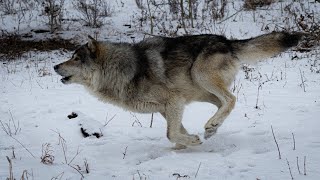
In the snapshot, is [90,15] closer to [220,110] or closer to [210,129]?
[220,110]

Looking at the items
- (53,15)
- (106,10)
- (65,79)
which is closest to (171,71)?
(65,79)

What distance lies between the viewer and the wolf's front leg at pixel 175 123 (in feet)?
15.1

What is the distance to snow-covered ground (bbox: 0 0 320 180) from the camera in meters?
3.62

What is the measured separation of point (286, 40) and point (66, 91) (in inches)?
186

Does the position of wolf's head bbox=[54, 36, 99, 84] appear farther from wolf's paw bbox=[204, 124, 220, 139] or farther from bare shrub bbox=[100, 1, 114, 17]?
bare shrub bbox=[100, 1, 114, 17]

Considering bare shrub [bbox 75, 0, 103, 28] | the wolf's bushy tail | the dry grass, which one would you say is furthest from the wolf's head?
bare shrub [bbox 75, 0, 103, 28]

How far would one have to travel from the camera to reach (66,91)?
26.3 feet

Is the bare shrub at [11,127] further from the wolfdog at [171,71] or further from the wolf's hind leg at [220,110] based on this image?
the wolf's hind leg at [220,110]

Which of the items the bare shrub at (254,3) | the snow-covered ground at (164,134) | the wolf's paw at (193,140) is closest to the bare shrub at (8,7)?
the snow-covered ground at (164,134)

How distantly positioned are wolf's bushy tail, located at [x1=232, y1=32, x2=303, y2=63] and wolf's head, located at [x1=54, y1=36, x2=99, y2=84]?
1.85 metres

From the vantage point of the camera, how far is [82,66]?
5.07 meters

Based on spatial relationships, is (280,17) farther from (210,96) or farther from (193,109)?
(210,96)

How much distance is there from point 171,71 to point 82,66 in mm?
1174

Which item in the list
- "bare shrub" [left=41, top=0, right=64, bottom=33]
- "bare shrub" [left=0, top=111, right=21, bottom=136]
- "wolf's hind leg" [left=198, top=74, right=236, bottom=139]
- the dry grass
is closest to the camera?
"wolf's hind leg" [left=198, top=74, right=236, bottom=139]
